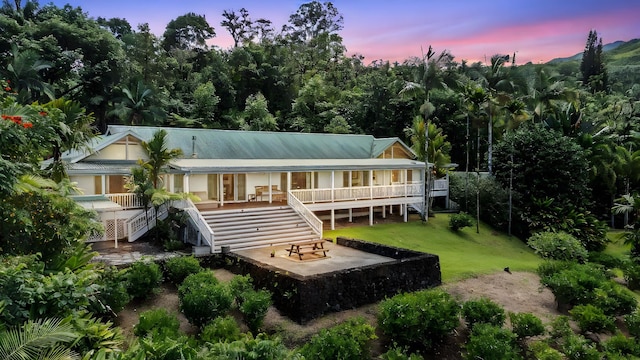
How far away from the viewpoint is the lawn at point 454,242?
1708 centimetres

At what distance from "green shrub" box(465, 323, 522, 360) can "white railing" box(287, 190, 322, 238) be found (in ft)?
30.4

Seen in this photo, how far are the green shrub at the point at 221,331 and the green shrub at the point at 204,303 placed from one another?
0.47m

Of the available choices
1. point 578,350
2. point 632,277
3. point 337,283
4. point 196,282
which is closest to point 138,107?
point 196,282

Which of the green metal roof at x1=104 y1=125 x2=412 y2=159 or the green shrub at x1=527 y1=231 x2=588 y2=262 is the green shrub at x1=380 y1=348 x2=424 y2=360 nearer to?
the green shrub at x1=527 y1=231 x2=588 y2=262

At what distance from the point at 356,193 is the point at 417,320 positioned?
1267 cm

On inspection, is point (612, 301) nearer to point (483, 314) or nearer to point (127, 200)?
point (483, 314)

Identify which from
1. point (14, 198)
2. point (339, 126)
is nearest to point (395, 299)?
point (14, 198)

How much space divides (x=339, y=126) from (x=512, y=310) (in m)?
27.8

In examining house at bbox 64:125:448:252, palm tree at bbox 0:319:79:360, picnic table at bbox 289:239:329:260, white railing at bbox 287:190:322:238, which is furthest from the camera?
white railing at bbox 287:190:322:238

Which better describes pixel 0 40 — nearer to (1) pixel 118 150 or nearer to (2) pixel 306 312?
(1) pixel 118 150

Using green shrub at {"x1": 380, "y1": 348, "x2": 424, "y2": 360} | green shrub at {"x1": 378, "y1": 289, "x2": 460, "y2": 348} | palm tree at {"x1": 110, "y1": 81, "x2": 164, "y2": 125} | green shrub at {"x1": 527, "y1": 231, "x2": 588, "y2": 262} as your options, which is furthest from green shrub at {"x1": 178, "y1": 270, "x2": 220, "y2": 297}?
palm tree at {"x1": 110, "y1": 81, "x2": 164, "y2": 125}

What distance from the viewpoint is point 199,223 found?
52.9ft

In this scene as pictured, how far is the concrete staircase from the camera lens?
53.1ft

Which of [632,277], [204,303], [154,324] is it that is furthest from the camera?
[632,277]
